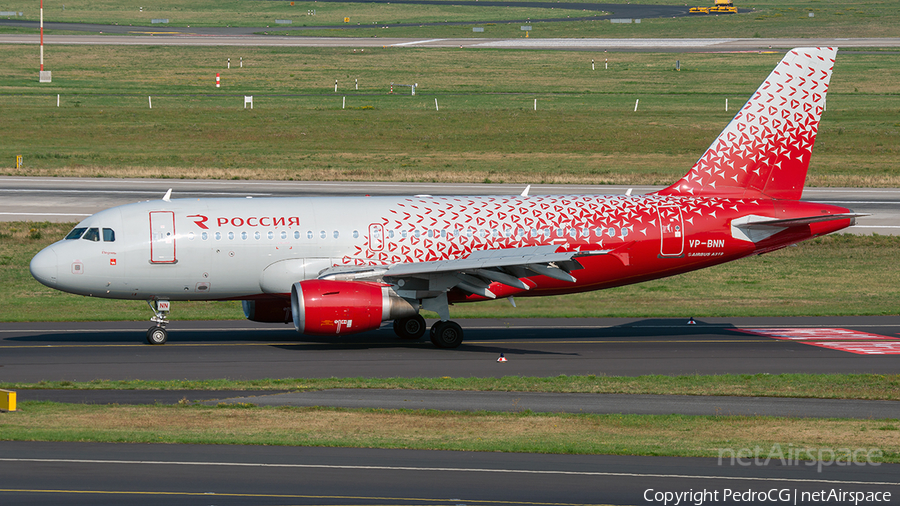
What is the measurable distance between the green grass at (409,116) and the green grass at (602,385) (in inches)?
1730

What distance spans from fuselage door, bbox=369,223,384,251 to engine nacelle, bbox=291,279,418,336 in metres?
1.94

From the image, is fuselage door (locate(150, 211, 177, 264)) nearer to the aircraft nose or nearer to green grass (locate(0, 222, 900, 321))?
the aircraft nose

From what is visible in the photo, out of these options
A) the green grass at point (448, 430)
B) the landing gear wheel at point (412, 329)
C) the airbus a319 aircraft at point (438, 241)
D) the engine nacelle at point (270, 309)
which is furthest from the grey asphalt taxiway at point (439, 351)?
the green grass at point (448, 430)

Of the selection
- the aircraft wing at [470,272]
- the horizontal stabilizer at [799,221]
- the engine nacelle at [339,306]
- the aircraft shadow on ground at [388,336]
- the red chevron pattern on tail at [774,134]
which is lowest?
the aircraft shadow on ground at [388,336]

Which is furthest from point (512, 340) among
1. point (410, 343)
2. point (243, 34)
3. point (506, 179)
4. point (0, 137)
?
point (243, 34)

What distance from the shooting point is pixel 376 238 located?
3406cm

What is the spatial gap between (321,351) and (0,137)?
64.6 meters

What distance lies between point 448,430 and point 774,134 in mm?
20380

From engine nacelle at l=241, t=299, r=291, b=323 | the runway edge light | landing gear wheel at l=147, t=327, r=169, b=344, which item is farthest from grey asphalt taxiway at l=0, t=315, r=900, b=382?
the runway edge light

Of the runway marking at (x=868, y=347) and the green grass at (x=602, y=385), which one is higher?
the green grass at (x=602, y=385)

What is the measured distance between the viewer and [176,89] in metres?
115

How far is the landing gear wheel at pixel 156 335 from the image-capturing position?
33562 mm

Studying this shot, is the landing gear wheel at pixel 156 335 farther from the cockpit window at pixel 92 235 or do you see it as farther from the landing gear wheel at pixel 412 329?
the landing gear wheel at pixel 412 329

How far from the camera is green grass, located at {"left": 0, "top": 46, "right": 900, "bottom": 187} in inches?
3068
